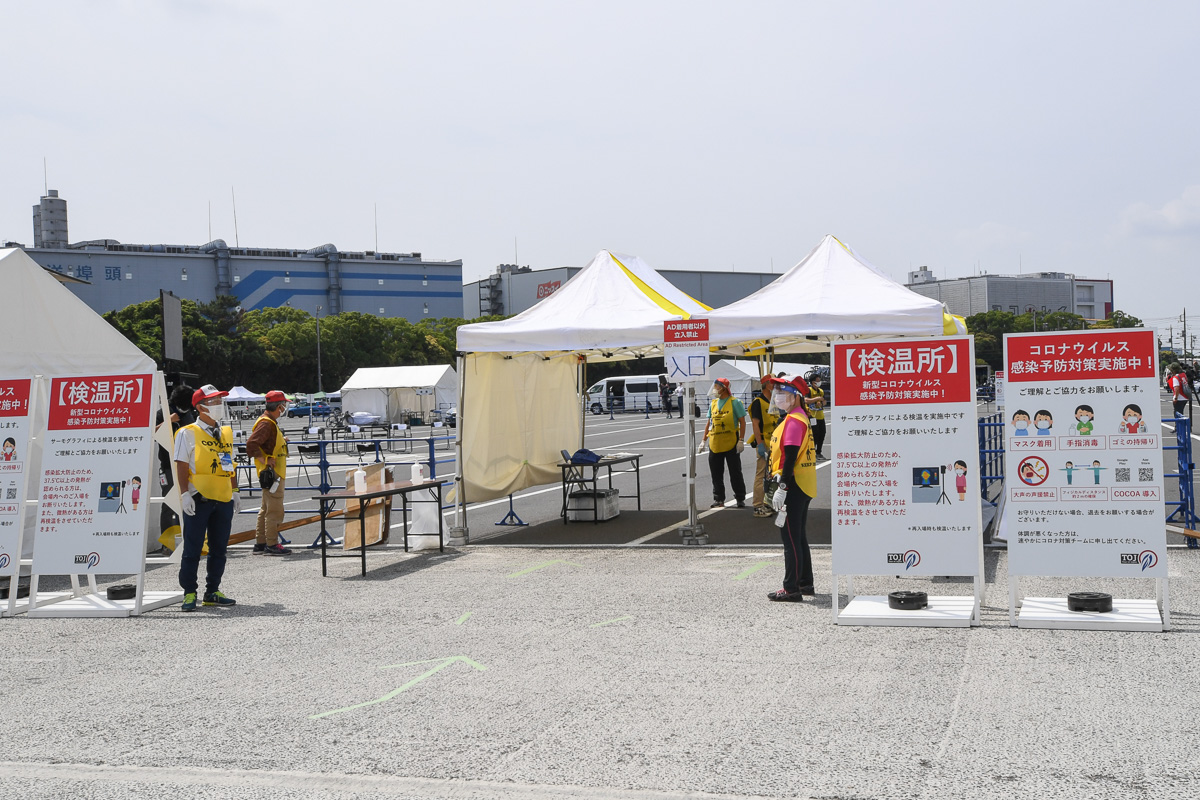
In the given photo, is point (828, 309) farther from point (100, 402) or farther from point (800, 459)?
point (100, 402)

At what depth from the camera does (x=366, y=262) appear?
111938 millimetres

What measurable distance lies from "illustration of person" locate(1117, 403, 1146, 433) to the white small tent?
46332 mm

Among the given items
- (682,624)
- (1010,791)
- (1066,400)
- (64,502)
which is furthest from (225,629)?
(1066,400)

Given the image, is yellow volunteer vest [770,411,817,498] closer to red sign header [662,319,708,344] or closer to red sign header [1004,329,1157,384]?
red sign header [1004,329,1157,384]

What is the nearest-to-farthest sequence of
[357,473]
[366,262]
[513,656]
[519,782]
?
1. [519,782]
2. [513,656]
3. [357,473]
4. [366,262]

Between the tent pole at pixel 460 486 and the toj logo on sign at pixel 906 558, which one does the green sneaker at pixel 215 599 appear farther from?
the toj logo on sign at pixel 906 558

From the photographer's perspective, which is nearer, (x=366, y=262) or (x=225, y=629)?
(x=225, y=629)

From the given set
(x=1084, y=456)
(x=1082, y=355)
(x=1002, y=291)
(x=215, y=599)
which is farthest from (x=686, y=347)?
(x=1002, y=291)

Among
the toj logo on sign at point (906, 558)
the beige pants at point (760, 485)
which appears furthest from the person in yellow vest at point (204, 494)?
the beige pants at point (760, 485)

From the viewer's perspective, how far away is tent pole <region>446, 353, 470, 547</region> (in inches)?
505

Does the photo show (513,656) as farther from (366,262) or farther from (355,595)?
(366,262)

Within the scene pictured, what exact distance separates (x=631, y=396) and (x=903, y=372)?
5647 centimetres

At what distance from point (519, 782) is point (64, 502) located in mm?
6521

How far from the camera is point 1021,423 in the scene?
300 inches
